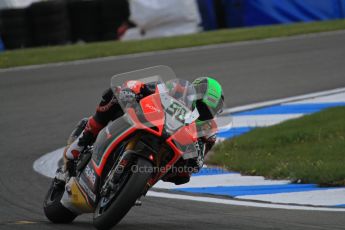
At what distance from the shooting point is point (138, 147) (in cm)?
598

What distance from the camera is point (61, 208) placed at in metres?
6.76

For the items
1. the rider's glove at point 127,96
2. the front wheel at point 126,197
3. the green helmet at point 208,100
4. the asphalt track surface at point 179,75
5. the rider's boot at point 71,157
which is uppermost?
the rider's glove at point 127,96

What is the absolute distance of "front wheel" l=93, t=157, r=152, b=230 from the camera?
5789 mm

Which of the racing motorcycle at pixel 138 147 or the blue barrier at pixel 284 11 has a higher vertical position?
the racing motorcycle at pixel 138 147

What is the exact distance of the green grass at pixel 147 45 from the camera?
17234 mm

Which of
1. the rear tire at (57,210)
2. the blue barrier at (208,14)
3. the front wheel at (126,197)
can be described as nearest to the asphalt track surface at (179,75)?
the rear tire at (57,210)

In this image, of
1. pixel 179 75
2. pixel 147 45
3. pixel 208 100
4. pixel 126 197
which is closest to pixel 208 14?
pixel 147 45

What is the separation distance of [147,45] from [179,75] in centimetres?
379

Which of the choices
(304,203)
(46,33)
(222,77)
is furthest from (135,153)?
(46,33)

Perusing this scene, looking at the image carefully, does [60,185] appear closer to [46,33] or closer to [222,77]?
[222,77]

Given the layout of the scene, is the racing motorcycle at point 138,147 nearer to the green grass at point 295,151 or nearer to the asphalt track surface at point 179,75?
the asphalt track surface at point 179,75

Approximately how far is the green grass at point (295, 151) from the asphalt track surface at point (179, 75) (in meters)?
1.20

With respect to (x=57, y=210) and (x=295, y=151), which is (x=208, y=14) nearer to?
(x=295, y=151)

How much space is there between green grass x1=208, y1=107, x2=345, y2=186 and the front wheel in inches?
98.1
